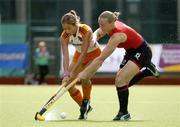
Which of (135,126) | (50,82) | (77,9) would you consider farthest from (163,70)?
(135,126)

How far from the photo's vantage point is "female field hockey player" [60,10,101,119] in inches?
368

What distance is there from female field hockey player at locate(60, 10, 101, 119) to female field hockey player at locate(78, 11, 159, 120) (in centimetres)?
23

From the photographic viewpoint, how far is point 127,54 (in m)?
9.54

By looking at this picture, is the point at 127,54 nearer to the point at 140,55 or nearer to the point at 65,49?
the point at 140,55

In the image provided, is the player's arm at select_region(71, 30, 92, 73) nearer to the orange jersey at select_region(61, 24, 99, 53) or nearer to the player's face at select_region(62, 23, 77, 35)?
the orange jersey at select_region(61, 24, 99, 53)

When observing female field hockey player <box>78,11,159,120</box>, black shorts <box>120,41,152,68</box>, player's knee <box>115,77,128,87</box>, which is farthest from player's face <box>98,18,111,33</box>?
player's knee <box>115,77,128,87</box>

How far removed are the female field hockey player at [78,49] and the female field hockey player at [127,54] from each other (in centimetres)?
23

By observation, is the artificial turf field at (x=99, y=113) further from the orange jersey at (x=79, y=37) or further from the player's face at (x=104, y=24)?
the player's face at (x=104, y=24)

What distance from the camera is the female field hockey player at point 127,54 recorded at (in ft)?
29.8

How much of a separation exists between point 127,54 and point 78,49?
712mm

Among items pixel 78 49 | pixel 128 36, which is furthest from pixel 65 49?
pixel 128 36

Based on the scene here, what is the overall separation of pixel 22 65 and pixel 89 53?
1383cm

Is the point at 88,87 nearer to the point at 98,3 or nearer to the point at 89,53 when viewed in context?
the point at 89,53

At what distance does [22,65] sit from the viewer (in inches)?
927
